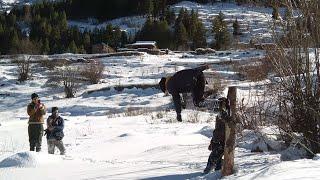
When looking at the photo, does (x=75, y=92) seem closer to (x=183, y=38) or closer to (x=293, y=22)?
(x=293, y=22)

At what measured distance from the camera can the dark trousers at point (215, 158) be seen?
7.75 meters

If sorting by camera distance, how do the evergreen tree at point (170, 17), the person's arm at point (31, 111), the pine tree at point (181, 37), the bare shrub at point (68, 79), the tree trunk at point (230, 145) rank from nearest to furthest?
the tree trunk at point (230, 145) → the person's arm at point (31, 111) → the bare shrub at point (68, 79) → the pine tree at point (181, 37) → the evergreen tree at point (170, 17)

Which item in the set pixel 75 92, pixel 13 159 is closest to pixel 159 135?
pixel 13 159

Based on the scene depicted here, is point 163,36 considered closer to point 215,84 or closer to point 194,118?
point 215,84

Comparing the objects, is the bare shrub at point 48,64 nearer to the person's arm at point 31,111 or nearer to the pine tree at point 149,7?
the person's arm at point 31,111

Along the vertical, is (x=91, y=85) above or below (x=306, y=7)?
below

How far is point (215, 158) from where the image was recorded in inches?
307

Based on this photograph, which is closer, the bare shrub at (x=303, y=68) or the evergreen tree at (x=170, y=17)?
the bare shrub at (x=303, y=68)

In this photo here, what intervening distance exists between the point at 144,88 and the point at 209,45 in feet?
99.3

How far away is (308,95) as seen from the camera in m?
A: 7.92

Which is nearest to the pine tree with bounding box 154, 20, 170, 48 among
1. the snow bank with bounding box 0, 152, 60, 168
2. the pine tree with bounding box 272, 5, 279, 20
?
the snow bank with bounding box 0, 152, 60, 168

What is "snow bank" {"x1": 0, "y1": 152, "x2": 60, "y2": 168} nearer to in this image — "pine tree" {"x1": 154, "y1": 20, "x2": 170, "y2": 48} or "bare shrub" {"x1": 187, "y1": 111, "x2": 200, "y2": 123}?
"bare shrub" {"x1": 187, "y1": 111, "x2": 200, "y2": 123}

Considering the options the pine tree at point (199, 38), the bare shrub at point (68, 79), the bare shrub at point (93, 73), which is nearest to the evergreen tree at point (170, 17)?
the pine tree at point (199, 38)

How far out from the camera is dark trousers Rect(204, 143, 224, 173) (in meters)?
7.75
